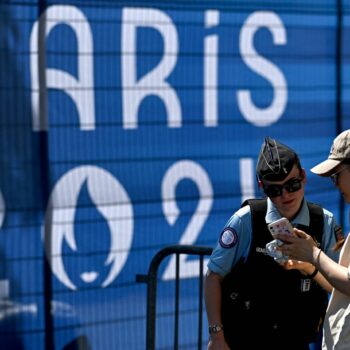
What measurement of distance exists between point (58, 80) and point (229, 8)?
3.73ft

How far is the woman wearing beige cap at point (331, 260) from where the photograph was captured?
3.51 m

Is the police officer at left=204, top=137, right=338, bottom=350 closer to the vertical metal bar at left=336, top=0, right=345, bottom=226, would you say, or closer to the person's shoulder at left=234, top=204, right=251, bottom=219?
the person's shoulder at left=234, top=204, right=251, bottom=219

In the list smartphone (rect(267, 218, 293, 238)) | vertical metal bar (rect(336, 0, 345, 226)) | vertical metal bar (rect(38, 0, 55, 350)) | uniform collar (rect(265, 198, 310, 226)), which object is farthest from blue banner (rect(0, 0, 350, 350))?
smartphone (rect(267, 218, 293, 238))

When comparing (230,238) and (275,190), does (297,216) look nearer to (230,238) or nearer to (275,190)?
(275,190)

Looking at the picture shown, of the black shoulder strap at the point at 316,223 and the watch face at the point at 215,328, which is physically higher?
the black shoulder strap at the point at 316,223

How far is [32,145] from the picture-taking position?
215 inches

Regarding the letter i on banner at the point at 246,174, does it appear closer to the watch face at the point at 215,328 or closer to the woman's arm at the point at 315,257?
the watch face at the point at 215,328

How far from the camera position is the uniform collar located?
3.84 metres

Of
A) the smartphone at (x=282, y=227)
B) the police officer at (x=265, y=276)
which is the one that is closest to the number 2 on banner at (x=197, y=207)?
the police officer at (x=265, y=276)

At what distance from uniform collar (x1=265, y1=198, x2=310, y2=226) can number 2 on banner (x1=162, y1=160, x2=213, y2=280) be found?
6.44ft

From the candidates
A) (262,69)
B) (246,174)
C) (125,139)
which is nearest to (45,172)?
(125,139)

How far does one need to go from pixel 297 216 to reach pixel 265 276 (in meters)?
0.25

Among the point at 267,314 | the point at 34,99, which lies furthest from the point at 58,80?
the point at 267,314

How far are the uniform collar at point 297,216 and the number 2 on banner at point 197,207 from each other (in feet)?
6.44
